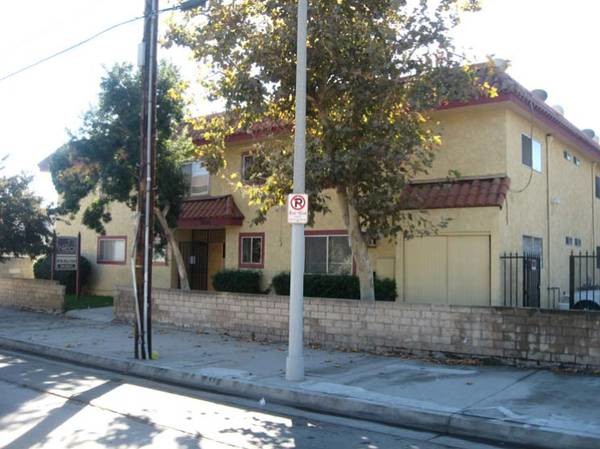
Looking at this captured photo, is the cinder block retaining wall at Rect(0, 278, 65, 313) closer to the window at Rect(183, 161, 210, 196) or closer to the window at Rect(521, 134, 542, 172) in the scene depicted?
the window at Rect(183, 161, 210, 196)

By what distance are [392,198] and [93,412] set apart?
6.85m

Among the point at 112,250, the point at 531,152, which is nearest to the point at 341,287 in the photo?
the point at 531,152

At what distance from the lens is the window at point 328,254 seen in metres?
17.8

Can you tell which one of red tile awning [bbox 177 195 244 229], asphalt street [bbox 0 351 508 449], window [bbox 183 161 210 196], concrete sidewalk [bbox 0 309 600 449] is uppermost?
window [bbox 183 161 210 196]

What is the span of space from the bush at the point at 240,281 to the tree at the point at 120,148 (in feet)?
8.12

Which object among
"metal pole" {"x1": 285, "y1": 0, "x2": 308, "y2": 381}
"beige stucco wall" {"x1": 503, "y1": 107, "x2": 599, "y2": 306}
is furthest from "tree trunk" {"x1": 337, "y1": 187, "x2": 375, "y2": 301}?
"metal pole" {"x1": 285, "y1": 0, "x2": 308, "y2": 381}

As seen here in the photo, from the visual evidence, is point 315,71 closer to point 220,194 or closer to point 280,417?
point 280,417

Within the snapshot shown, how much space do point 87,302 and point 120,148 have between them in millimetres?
6732

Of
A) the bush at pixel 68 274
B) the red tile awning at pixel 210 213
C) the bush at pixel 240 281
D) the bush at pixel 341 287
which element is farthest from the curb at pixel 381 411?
the bush at pixel 68 274

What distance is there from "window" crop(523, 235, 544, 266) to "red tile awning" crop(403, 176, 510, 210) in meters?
2.06

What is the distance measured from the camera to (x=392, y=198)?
12.3m

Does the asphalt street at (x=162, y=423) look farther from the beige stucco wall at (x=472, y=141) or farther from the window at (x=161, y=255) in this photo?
the window at (x=161, y=255)

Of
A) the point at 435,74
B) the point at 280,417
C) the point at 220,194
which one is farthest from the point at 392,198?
the point at 220,194

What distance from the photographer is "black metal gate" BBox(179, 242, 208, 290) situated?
2288cm
